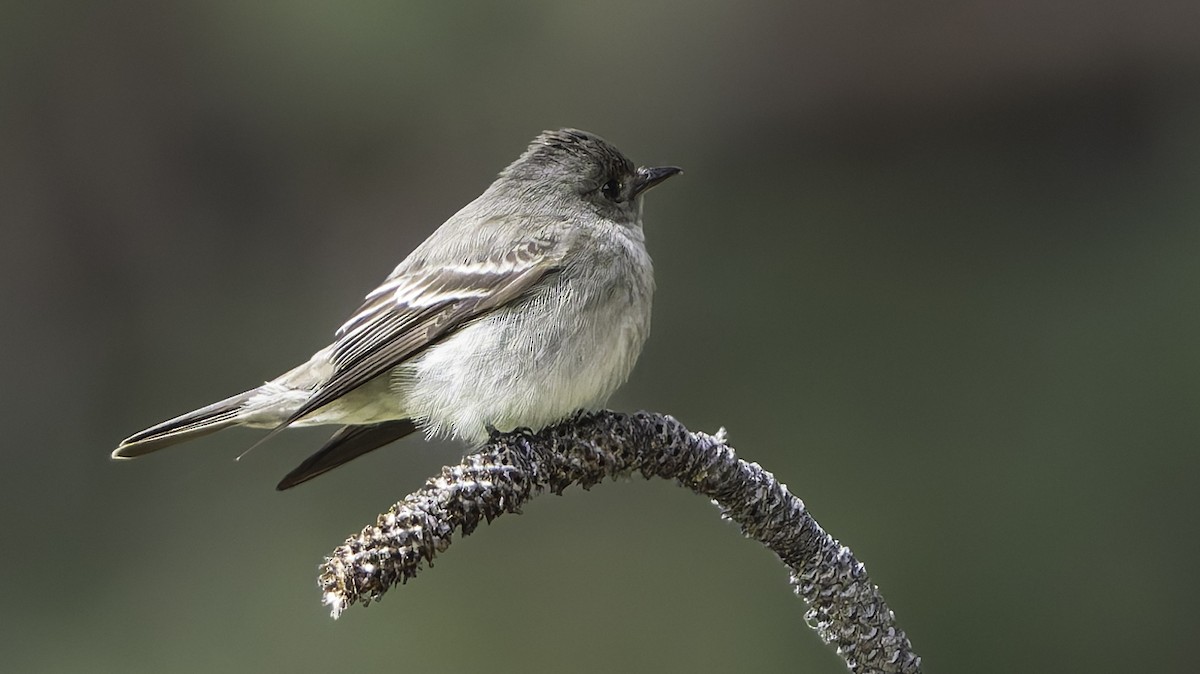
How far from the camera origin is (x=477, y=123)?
3.66 metres

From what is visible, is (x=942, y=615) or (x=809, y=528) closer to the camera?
(x=809, y=528)

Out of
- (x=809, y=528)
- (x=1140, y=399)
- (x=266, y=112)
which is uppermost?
(x=266, y=112)

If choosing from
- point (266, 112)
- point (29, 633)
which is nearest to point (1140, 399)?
point (266, 112)

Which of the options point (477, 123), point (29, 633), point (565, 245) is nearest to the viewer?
point (565, 245)

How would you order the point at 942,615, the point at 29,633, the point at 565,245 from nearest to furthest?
the point at 565,245, the point at 942,615, the point at 29,633

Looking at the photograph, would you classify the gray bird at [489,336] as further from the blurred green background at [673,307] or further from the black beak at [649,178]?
the blurred green background at [673,307]

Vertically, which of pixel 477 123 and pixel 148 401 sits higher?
pixel 477 123

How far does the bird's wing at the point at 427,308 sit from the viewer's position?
221 centimetres

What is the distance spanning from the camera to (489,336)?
219cm

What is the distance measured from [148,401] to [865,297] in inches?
79.2

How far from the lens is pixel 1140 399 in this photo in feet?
10.7

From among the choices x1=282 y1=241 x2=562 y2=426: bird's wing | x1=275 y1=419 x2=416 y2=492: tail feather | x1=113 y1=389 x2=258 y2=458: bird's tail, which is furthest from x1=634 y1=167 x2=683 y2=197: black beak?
x1=113 y1=389 x2=258 y2=458: bird's tail

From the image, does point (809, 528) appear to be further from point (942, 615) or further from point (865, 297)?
point (865, 297)

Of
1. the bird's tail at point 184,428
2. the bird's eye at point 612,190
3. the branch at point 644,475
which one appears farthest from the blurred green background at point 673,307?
the branch at point 644,475
